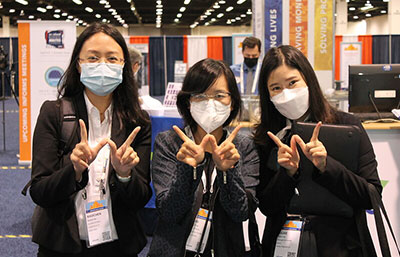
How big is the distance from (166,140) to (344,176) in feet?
2.11

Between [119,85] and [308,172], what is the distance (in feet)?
2.63

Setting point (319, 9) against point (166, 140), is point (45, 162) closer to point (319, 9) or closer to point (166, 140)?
point (166, 140)

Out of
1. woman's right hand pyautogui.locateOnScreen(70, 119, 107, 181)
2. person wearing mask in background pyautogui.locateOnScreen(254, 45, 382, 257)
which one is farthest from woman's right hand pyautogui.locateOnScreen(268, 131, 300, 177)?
woman's right hand pyautogui.locateOnScreen(70, 119, 107, 181)

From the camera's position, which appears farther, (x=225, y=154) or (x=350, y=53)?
(x=350, y=53)

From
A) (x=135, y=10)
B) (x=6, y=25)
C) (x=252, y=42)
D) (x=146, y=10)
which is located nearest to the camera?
(x=252, y=42)

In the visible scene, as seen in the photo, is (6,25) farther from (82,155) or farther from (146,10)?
(82,155)

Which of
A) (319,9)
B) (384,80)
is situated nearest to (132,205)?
(384,80)

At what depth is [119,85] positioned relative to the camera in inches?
72.7

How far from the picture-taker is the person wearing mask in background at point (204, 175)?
1.56m

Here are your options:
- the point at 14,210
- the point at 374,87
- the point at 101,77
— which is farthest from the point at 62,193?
the point at 14,210

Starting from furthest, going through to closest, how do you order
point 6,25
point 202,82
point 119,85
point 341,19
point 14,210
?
1. point 6,25
2. point 341,19
3. point 14,210
4. point 119,85
5. point 202,82

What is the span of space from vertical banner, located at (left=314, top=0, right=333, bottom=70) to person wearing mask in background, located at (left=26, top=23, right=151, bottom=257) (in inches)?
141

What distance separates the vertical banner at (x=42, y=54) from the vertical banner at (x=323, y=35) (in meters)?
3.26

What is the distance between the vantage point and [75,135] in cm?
166
